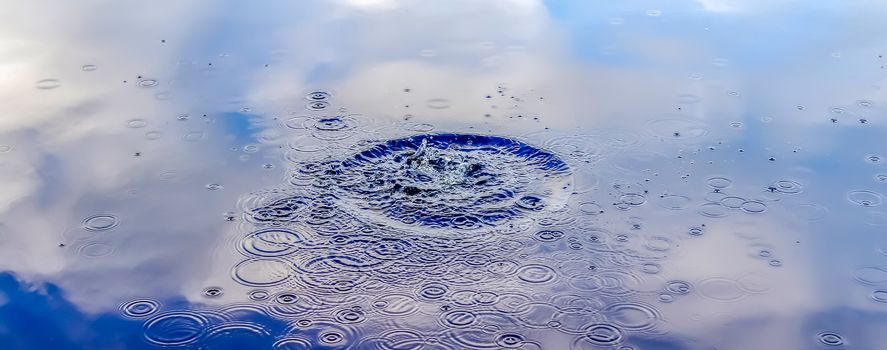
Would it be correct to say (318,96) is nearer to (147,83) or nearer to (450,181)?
(147,83)

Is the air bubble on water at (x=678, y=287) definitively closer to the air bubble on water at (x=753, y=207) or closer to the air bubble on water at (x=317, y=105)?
the air bubble on water at (x=753, y=207)

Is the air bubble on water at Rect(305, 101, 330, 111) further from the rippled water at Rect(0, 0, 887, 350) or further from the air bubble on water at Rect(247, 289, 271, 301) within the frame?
the air bubble on water at Rect(247, 289, 271, 301)

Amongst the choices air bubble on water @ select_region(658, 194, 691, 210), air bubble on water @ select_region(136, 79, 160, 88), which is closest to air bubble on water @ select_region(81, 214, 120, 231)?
air bubble on water @ select_region(136, 79, 160, 88)

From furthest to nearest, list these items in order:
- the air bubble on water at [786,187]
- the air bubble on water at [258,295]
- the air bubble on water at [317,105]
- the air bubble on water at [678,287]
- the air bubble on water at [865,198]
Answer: the air bubble on water at [317,105], the air bubble on water at [786,187], the air bubble on water at [865,198], the air bubble on water at [678,287], the air bubble on water at [258,295]

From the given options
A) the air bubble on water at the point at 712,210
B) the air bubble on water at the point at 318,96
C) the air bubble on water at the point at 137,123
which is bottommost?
the air bubble on water at the point at 712,210

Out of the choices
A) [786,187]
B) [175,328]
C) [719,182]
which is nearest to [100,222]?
[175,328]

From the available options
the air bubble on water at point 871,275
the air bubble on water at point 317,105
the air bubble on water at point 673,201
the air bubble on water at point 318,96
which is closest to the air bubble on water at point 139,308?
the air bubble on water at point 317,105
